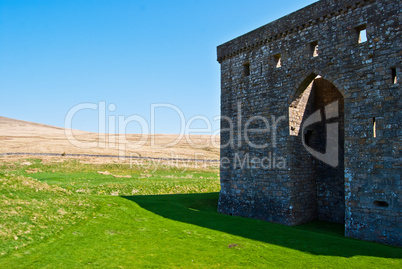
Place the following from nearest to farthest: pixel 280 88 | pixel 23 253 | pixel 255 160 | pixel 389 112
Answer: pixel 23 253
pixel 389 112
pixel 280 88
pixel 255 160

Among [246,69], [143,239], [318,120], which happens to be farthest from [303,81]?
[143,239]

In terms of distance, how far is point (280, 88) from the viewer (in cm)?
1452

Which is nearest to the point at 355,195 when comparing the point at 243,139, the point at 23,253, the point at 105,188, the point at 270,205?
the point at 270,205

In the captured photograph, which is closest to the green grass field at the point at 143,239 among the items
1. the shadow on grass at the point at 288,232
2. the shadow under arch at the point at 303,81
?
the shadow on grass at the point at 288,232

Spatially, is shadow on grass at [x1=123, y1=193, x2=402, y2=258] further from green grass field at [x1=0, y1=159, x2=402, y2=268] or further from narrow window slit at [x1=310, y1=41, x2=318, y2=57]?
narrow window slit at [x1=310, y1=41, x2=318, y2=57]

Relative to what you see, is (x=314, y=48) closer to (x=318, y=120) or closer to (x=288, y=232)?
(x=318, y=120)

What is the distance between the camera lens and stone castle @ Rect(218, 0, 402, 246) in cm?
1061

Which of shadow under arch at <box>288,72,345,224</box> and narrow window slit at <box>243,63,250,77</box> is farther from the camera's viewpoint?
narrow window slit at <box>243,63,250,77</box>

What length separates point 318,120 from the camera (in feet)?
52.1

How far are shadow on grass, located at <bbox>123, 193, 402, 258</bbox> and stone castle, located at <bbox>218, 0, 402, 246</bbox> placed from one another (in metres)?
1.01

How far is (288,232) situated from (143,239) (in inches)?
228

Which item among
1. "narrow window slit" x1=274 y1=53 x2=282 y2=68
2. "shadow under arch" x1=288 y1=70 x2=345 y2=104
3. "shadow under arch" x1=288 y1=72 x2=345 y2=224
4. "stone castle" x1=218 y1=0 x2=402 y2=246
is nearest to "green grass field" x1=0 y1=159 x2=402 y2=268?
"shadow under arch" x1=288 y1=72 x2=345 y2=224

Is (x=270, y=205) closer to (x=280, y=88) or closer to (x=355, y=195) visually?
(x=355, y=195)

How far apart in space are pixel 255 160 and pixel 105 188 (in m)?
11.8
